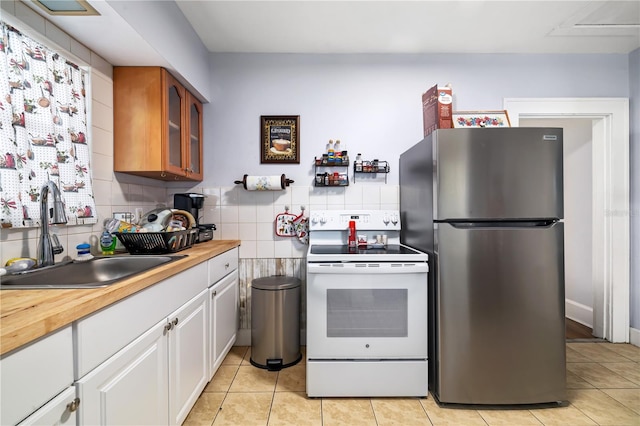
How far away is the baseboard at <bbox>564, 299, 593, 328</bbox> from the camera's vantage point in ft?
9.58

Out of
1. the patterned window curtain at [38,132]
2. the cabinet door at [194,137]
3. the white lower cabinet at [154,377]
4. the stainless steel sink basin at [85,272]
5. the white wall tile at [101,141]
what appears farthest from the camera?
the cabinet door at [194,137]

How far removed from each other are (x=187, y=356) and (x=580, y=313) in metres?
3.62

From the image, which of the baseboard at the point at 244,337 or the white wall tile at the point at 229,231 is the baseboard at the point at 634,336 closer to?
the baseboard at the point at 244,337

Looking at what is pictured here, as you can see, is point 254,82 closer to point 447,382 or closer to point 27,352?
point 27,352

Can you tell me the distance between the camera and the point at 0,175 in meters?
1.19

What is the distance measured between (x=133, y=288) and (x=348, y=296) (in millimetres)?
1142

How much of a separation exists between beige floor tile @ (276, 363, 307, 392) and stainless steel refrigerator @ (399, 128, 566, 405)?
2.77 feet

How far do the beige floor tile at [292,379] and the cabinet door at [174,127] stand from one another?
155 centimetres

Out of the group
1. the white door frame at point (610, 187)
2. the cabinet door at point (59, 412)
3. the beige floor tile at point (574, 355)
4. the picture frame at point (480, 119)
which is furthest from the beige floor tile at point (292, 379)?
the white door frame at point (610, 187)

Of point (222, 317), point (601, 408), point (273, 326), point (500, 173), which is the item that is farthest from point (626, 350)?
point (222, 317)

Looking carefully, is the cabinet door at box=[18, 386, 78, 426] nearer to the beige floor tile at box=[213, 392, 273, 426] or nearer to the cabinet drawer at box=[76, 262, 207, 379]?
the cabinet drawer at box=[76, 262, 207, 379]

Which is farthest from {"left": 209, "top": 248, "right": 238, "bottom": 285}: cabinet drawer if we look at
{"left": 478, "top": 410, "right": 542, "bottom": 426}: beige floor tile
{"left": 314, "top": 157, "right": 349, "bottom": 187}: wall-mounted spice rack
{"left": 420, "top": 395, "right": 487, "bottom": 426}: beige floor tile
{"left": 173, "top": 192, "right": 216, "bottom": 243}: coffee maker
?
{"left": 478, "top": 410, "right": 542, "bottom": 426}: beige floor tile

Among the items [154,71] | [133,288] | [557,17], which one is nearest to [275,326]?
[133,288]

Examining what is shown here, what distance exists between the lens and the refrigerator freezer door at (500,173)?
1730mm
